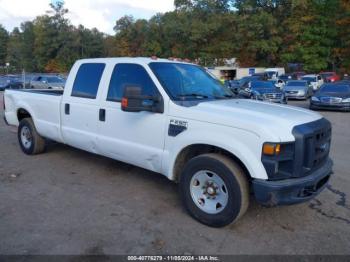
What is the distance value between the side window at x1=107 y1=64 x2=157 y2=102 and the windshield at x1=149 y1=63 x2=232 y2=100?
0.15m

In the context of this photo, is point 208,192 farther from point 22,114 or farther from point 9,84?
point 9,84

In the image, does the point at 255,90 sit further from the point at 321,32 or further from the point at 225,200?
the point at 321,32

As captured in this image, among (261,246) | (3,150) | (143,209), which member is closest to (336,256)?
(261,246)

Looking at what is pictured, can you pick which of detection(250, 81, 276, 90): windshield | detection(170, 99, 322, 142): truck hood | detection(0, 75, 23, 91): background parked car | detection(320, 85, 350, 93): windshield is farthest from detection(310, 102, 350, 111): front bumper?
detection(0, 75, 23, 91): background parked car

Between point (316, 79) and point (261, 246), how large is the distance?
1244 inches

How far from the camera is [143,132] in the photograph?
4.74 meters

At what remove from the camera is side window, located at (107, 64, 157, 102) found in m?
4.76

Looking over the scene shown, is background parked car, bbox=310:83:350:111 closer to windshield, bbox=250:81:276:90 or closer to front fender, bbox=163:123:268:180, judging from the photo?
windshield, bbox=250:81:276:90

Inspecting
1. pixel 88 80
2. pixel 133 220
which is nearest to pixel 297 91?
pixel 88 80

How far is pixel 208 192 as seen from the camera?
416 cm

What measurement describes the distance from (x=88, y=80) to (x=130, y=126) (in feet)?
4.33

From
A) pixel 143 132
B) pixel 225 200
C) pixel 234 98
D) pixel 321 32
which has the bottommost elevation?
pixel 225 200

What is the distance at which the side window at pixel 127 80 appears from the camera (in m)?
4.76

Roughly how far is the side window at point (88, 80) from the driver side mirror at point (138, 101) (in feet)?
4.24
